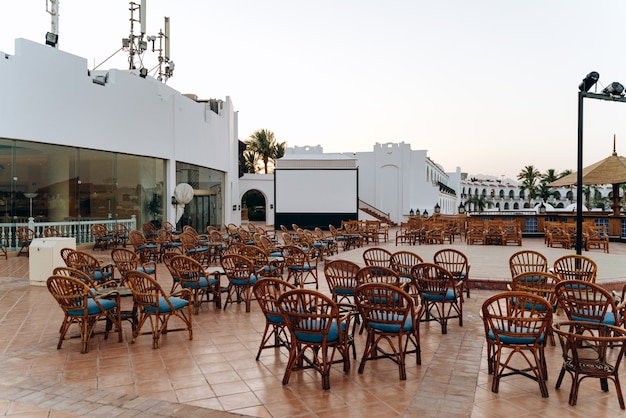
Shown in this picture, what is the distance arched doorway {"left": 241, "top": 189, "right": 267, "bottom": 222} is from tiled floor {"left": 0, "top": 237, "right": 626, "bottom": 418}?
3569 centimetres

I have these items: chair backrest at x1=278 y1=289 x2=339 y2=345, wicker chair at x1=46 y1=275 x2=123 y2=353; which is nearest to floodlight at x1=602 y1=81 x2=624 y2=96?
chair backrest at x1=278 y1=289 x2=339 y2=345

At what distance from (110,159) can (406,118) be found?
29948 mm

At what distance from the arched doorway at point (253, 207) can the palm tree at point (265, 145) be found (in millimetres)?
4868

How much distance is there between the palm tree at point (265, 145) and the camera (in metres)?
45.7

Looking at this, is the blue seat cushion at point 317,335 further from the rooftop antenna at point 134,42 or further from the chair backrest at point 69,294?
the rooftop antenna at point 134,42

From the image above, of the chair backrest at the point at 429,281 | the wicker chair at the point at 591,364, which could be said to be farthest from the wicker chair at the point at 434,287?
the wicker chair at the point at 591,364

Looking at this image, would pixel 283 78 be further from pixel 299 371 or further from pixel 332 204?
pixel 299 371

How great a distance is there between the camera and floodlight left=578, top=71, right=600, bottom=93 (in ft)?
19.7

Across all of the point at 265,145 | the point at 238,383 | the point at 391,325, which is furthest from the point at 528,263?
the point at 265,145

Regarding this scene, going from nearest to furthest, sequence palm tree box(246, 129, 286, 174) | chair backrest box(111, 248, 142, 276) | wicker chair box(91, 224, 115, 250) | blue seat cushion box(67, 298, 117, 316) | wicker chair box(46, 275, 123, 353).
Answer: wicker chair box(46, 275, 123, 353) < blue seat cushion box(67, 298, 117, 316) < chair backrest box(111, 248, 142, 276) < wicker chair box(91, 224, 115, 250) < palm tree box(246, 129, 286, 174)

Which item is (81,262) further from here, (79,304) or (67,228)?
(67,228)

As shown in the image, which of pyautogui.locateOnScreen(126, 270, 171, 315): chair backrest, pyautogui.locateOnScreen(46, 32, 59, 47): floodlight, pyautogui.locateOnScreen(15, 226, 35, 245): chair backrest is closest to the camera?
pyautogui.locateOnScreen(126, 270, 171, 315): chair backrest

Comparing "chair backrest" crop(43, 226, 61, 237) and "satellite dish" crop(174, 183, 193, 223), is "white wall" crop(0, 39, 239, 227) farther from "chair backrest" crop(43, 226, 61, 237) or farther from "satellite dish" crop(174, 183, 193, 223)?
"chair backrest" crop(43, 226, 61, 237)

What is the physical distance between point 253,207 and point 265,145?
698cm
